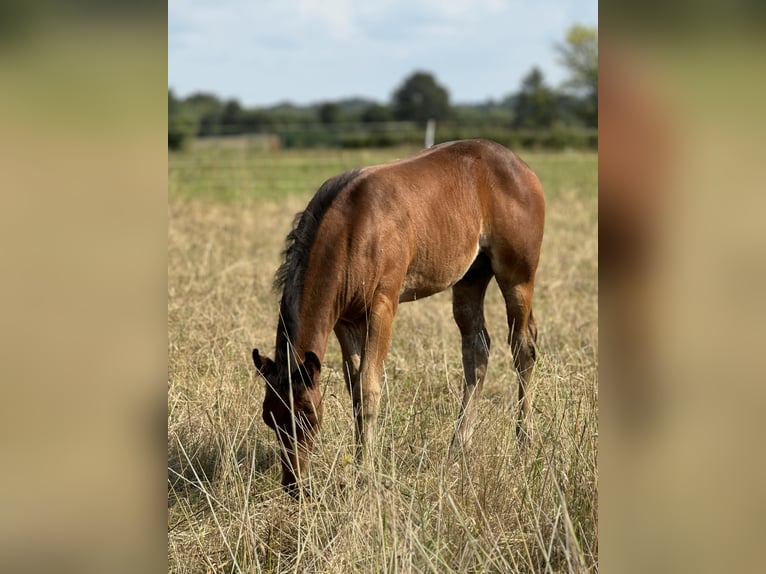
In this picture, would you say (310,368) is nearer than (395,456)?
No

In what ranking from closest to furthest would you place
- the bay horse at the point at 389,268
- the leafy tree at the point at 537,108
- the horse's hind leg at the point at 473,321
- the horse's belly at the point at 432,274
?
1. the bay horse at the point at 389,268
2. the horse's belly at the point at 432,274
3. the horse's hind leg at the point at 473,321
4. the leafy tree at the point at 537,108

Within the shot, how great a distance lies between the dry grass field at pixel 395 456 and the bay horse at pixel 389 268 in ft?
0.55

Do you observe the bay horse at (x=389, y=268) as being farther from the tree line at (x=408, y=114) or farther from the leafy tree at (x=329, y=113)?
the leafy tree at (x=329, y=113)

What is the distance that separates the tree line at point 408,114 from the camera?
1720 inches

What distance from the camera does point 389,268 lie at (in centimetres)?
446

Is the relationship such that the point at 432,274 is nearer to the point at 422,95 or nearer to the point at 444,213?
the point at 444,213

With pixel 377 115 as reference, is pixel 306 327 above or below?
below

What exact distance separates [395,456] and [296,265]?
4.09 ft

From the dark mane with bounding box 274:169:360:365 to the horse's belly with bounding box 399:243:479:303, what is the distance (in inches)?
28.0

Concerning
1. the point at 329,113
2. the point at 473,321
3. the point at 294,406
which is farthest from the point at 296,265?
the point at 329,113

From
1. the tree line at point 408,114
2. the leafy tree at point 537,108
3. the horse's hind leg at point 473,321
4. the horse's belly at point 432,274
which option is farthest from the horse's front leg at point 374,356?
the leafy tree at point 537,108
